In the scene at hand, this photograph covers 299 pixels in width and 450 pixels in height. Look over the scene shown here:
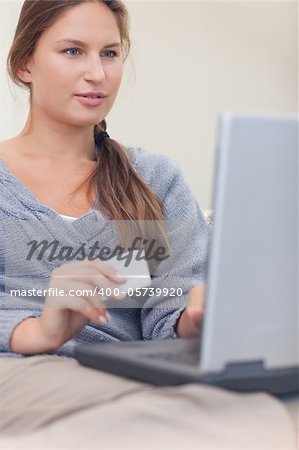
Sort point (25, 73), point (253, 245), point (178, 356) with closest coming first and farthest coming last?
1. point (253, 245)
2. point (178, 356)
3. point (25, 73)

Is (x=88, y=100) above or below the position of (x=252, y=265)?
above

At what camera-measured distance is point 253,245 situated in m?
0.76

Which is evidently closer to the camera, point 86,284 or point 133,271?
point 86,284

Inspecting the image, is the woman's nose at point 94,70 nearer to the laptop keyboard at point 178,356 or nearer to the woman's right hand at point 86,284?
the woman's right hand at point 86,284

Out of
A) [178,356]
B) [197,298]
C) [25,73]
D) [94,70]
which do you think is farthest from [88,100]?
[178,356]

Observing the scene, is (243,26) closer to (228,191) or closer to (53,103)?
(53,103)

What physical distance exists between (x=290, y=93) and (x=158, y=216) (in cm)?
127

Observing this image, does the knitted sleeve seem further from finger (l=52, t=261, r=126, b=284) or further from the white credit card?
finger (l=52, t=261, r=126, b=284)

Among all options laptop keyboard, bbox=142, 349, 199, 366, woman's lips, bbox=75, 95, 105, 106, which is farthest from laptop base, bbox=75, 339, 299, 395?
woman's lips, bbox=75, 95, 105, 106

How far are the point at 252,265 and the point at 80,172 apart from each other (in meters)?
0.69

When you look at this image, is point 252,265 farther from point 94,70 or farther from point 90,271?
point 94,70

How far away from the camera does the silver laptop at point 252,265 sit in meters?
0.74

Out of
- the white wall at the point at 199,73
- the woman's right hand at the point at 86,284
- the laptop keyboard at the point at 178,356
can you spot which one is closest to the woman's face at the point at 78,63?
the woman's right hand at the point at 86,284

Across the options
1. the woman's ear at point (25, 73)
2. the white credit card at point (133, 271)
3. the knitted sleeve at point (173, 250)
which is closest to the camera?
the white credit card at point (133, 271)
